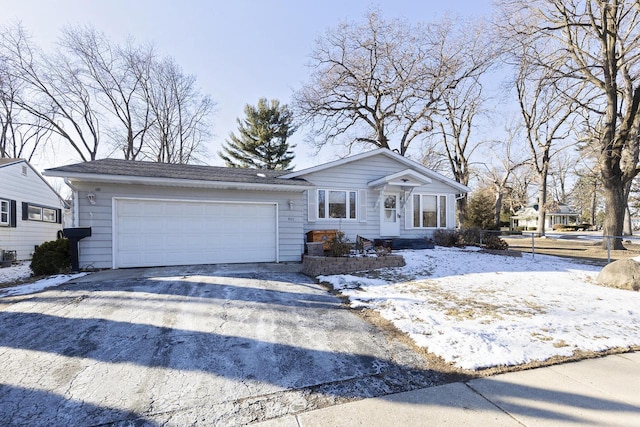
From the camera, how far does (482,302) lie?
5227 mm

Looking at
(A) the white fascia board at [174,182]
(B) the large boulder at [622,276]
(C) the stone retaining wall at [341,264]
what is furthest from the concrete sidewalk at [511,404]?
(A) the white fascia board at [174,182]

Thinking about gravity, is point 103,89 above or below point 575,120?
above

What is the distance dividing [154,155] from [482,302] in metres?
25.7

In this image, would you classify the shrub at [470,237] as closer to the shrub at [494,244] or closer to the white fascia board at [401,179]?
the shrub at [494,244]

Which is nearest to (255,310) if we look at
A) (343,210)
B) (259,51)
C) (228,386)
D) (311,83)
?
(228,386)

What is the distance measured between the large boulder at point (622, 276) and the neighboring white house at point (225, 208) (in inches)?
255

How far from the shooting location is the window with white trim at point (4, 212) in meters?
12.0

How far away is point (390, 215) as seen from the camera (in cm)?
1253

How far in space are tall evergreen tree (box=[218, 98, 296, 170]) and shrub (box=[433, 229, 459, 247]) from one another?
17.3 meters

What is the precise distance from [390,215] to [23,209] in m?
16.5

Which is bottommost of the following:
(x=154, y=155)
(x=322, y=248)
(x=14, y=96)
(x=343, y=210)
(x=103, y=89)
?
(x=322, y=248)

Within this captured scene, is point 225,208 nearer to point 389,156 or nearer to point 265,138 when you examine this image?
point 389,156

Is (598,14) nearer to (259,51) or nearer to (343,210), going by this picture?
(343,210)

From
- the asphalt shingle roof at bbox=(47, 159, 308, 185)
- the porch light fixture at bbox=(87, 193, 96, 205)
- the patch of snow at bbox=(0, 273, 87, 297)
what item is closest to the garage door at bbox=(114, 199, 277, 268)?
the porch light fixture at bbox=(87, 193, 96, 205)
